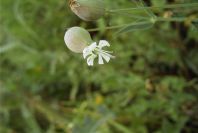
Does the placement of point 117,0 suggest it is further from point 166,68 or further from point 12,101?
point 12,101

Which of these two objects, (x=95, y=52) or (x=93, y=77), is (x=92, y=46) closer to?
(x=95, y=52)

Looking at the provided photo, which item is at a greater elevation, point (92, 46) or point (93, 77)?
point (93, 77)

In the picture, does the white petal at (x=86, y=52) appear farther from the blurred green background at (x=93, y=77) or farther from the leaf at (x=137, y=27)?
the blurred green background at (x=93, y=77)

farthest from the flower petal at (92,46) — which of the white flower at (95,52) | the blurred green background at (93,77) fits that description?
the blurred green background at (93,77)

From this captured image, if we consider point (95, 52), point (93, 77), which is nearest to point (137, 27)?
point (95, 52)

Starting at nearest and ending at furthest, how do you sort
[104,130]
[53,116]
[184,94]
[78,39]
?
1. [78,39]
2. [184,94]
3. [104,130]
4. [53,116]

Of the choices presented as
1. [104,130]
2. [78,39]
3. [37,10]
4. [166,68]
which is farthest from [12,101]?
[78,39]
